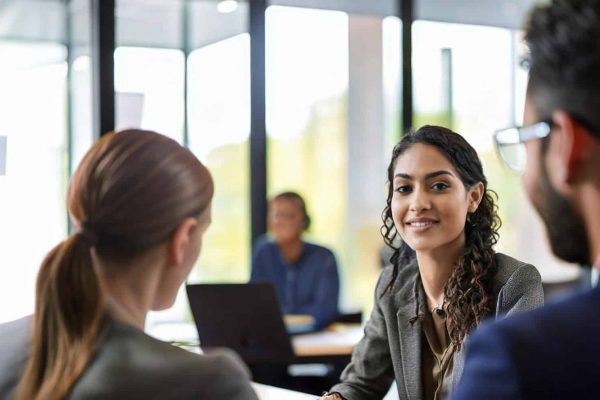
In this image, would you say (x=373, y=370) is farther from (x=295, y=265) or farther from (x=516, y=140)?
(x=295, y=265)

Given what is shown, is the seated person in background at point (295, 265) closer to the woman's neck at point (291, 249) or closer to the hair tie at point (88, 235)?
the woman's neck at point (291, 249)

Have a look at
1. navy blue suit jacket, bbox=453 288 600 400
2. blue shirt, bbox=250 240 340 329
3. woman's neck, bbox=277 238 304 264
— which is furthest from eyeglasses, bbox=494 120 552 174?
woman's neck, bbox=277 238 304 264

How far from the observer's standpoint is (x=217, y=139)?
713 centimetres

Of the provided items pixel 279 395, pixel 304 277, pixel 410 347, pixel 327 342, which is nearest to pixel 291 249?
pixel 304 277

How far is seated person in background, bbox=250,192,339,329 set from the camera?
19.0 feet

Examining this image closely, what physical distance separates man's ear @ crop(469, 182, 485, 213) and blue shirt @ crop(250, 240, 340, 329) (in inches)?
111

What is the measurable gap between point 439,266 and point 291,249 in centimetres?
324

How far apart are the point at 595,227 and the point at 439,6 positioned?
22.7 feet

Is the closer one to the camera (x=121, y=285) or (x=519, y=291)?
(x=121, y=285)

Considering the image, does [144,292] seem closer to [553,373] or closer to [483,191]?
[553,373]

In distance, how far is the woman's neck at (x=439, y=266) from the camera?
287cm

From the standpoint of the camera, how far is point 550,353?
1.03 m

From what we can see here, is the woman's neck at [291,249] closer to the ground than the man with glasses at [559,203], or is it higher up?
closer to the ground

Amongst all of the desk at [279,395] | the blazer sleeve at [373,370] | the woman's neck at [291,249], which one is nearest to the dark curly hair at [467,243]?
the blazer sleeve at [373,370]
